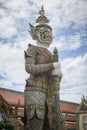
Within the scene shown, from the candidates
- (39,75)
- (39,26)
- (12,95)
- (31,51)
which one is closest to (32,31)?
(39,26)

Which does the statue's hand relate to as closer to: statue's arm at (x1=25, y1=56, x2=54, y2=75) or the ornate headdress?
statue's arm at (x1=25, y1=56, x2=54, y2=75)

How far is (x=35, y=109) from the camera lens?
696 centimetres

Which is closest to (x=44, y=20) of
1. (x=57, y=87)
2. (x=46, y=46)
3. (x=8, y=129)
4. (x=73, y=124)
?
(x=46, y=46)

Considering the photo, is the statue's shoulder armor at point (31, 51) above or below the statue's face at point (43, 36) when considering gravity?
below

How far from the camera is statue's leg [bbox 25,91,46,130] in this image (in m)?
6.95

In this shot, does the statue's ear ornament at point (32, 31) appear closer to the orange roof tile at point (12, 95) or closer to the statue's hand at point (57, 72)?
the statue's hand at point (57, 72)

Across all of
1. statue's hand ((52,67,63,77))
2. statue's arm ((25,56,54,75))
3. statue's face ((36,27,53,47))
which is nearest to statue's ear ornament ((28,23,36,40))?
statue's face ((36,27,53,47))

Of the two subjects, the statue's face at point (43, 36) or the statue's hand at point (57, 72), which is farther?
the statue's face at point (43, 36)

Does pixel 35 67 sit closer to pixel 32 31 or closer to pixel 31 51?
pixel 31 51

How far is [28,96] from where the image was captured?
7066 millimetres

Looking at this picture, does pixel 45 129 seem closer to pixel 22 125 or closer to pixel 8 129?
pixel 22 125

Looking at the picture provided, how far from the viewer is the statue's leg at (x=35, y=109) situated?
695 cm

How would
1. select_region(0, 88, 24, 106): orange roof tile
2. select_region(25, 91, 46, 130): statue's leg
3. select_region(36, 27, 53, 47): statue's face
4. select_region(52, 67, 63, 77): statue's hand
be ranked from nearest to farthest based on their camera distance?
select_region(25, 91, 46, 130): statue's leg
select_region(52, 67, 63, 77): statue's hand
select_region(36, 27, 53, 47): statue's face
select_region(0, 88, 24, 106): orange roof tile

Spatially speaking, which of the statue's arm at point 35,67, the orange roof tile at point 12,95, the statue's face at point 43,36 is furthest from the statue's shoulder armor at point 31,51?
the orange roof tile at point 12,95
